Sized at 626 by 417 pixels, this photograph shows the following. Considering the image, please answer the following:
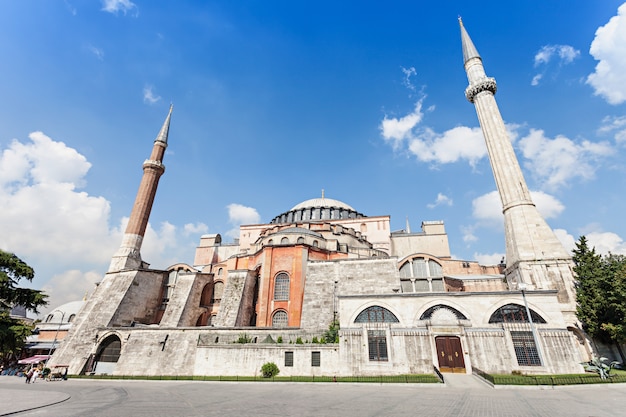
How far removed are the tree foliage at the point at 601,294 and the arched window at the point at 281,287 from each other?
19878 millimetres

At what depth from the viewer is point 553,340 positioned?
16.1 meters

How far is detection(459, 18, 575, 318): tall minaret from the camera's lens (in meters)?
20.2

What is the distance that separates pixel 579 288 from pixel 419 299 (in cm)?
1040

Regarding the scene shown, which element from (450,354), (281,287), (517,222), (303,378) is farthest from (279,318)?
(517,222)

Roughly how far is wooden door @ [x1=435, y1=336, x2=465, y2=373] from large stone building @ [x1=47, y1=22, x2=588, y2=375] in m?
0.06

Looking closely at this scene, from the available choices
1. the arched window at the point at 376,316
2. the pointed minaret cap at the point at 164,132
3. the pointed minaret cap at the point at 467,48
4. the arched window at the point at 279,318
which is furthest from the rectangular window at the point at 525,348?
the pointed minaret cap at the point at 164,132

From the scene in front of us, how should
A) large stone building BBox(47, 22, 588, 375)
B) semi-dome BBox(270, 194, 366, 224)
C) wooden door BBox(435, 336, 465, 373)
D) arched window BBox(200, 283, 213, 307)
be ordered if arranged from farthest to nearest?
semi-dome BBox(270, 194, 366, 224) < arched window BBox(200, 283, 213, 307) < large stone building BBox(47, 22, 588, 375) < wooden door BBox(435, 336, 465, 373)

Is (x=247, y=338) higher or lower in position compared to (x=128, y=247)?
lower

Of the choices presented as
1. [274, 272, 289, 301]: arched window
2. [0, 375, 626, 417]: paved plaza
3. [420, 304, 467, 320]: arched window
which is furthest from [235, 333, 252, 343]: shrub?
[420, 304, 467, 320]: arched window

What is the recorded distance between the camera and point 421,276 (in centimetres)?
Result: 2384

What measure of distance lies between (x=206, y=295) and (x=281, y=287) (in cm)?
949

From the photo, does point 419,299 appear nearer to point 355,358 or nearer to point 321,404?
point 355,358

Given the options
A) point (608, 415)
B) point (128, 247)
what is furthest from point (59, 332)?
point (608, 415)

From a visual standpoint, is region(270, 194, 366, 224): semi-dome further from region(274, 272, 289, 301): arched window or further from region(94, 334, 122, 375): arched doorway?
region(94, 334, 122, 375): arched doorway
